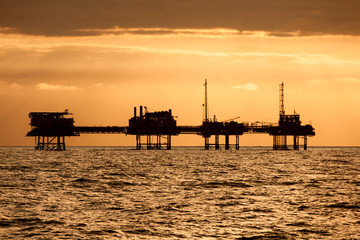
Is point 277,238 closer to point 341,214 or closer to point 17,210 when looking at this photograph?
point 341,214

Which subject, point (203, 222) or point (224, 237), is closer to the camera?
point (224, 237)

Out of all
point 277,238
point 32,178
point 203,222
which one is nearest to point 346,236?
point 277,238

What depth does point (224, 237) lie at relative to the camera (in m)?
30.8

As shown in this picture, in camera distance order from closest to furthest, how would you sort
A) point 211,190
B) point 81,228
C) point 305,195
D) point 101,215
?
point 81,228
point 101,215
point 305,195
point 211,190

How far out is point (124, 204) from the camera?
44.1m

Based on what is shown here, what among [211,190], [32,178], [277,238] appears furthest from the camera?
[32,178]

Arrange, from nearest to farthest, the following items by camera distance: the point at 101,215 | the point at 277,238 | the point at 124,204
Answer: the point at 277,238 → the point at 101,215 → the point at 124,204

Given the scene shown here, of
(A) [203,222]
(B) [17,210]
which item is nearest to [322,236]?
(A) [203,222]

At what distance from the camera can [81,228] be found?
3325 cm

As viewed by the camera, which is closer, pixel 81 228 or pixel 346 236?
pixel 346 236

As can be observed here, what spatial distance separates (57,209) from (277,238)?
56.4 feet

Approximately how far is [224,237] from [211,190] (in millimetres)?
24012

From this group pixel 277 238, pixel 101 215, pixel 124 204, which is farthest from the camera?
pixel 124 204

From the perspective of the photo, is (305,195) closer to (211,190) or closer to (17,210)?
(211,190)
